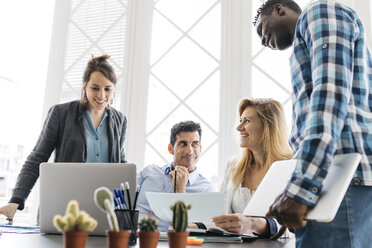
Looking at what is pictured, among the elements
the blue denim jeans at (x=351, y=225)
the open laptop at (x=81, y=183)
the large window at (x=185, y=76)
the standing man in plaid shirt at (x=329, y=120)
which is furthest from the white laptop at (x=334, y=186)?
the large window at (x=185, y=76)

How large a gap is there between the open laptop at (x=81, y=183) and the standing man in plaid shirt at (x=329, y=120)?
58 centimetres

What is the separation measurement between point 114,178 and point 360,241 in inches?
30.2

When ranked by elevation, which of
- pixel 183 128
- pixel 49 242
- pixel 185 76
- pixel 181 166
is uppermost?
pixel 185 76

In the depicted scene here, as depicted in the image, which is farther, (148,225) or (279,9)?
(279,9)

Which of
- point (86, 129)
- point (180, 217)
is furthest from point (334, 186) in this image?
point (86, 129)

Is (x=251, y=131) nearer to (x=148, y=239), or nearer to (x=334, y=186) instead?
(x=334, y=186)

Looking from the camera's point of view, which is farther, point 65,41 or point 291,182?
point 65,41

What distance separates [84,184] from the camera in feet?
4.34

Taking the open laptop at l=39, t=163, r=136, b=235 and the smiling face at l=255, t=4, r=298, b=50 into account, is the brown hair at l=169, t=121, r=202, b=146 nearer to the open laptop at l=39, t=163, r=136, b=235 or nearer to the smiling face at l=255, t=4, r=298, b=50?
the open laptop at l=39, t=163, r=136, b=235

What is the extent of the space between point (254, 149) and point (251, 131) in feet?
0.33

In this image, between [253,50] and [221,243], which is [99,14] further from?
[221,243]

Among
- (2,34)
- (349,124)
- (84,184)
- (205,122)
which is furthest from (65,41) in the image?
(349,124)

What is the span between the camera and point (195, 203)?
1350 millimetres

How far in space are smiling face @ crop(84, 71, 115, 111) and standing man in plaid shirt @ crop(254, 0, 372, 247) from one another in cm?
135
